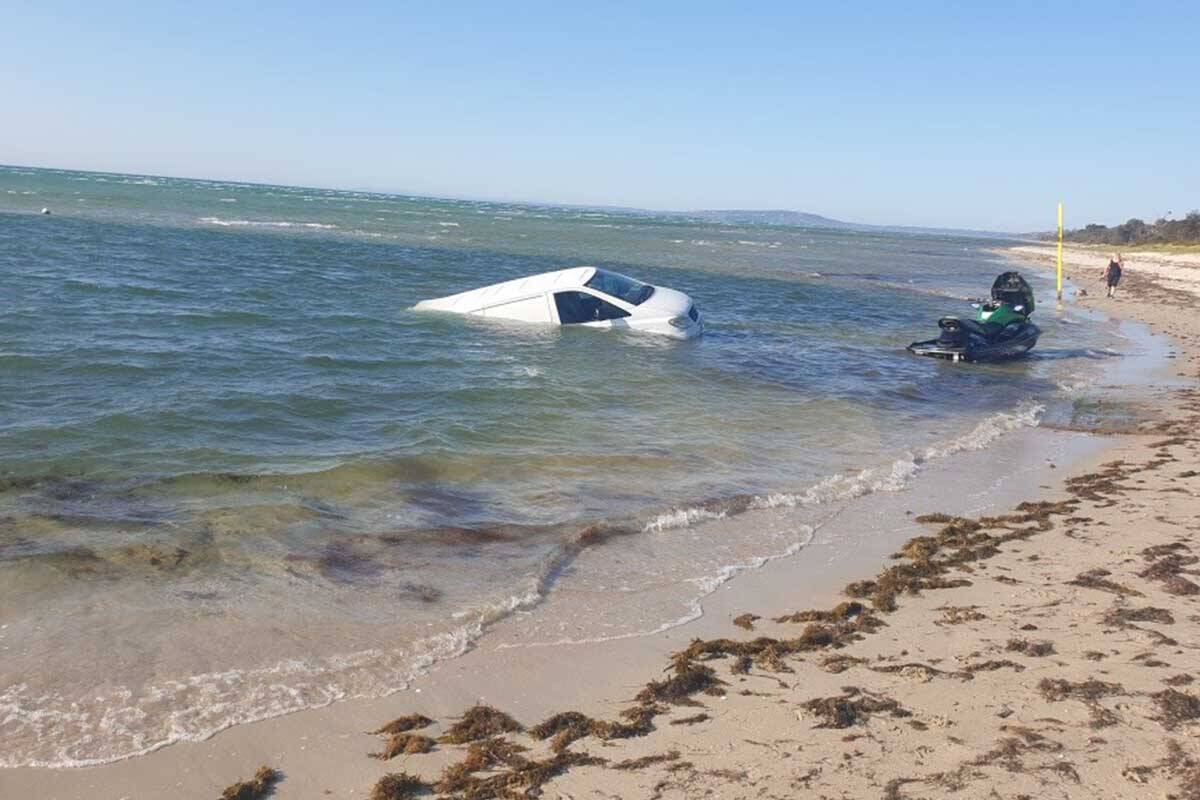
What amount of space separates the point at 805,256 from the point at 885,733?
6093cm

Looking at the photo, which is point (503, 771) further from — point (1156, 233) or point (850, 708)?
point (1156, 233)

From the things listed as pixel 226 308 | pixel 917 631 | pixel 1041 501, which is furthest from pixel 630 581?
pixel 226 308

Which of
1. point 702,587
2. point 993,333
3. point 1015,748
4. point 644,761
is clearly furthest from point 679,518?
point 993,333

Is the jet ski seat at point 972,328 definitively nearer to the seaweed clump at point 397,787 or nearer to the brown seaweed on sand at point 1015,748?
the brown seaweed on sand at point 1015,748

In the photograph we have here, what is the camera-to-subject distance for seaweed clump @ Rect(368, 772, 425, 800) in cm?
430

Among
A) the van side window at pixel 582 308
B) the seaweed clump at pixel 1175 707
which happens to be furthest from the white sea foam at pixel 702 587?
the van side window at pixel 582 308

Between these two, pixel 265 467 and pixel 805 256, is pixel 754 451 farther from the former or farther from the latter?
Result: pixel 805 256

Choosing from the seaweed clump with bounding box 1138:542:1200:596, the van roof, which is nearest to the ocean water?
the van roof

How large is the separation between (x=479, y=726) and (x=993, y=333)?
59.4 feet

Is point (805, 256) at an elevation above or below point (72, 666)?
above

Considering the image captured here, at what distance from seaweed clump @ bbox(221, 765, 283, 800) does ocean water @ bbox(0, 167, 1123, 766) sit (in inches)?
22.7

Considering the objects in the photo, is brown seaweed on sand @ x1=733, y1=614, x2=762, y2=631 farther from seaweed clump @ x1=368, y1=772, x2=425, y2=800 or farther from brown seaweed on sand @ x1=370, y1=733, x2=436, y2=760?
seaweed clump @ x1=368, y1=772, x2=425, y2=800

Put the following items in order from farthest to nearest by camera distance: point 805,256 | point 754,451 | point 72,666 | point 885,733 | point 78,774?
point 805,256 → point 754,451 → point 72,666 → point 885,733 → point 78,774

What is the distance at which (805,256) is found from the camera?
6322 cm
